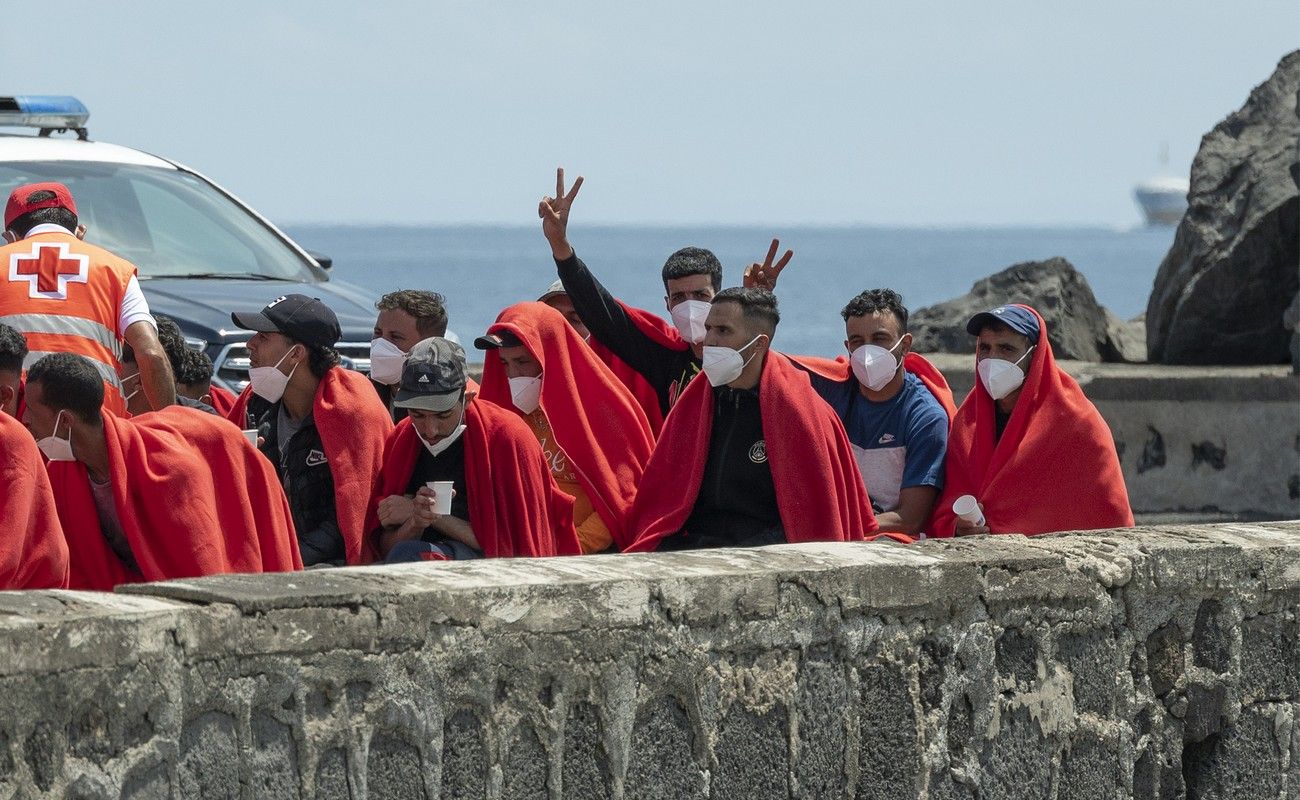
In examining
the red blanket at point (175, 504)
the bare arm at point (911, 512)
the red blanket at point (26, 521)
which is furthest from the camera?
the bare arm at point (911, 512)

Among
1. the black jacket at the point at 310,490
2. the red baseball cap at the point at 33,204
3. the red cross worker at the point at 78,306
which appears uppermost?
the red baseball cap at the point at 33,204

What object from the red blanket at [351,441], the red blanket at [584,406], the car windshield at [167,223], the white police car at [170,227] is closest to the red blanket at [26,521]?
the red blanket at [351,441]

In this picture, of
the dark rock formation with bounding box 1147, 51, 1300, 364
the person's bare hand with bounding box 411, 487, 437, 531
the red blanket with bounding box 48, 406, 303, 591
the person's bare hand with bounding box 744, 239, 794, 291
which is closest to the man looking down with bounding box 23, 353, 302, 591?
the red blanket with bounding box 48, 406, 303, 591

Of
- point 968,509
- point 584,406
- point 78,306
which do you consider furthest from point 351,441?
point 968,509

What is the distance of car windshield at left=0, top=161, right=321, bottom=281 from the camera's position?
9758 millimetres

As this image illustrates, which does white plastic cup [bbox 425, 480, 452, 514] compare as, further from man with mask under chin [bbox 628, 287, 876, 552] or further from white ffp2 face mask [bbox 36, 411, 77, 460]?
white ffp2 face mask [bbox 36, 411, 77, 460]

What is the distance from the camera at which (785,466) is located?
20.4 ft

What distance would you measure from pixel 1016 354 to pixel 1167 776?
75.5 inches

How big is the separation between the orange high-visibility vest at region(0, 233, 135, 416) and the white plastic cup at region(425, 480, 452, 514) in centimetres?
129

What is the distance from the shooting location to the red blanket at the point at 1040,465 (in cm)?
668

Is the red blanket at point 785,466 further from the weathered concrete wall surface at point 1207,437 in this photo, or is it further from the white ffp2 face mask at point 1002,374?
the weathered concrete wall surface at point 1207,437

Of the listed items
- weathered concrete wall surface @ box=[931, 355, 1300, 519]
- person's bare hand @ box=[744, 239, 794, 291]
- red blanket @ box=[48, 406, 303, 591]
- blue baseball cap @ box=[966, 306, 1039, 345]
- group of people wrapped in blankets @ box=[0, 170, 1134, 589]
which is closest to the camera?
red blanket @ box=[48, 406, 303, 591]

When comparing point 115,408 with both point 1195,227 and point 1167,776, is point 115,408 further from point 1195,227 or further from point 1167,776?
point 1195,227

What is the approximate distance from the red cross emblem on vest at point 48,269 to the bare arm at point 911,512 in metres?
2.58
